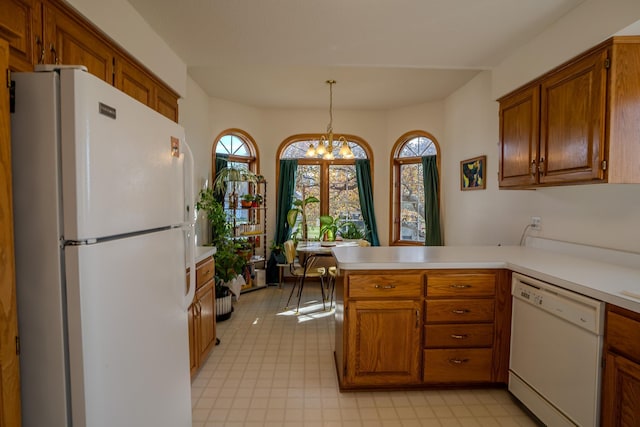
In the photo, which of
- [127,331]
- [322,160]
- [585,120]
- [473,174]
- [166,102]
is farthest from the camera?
[322,160]

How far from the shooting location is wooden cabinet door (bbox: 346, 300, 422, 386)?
2.07 m

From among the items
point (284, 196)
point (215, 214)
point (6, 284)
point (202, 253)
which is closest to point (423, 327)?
point (202, 253)

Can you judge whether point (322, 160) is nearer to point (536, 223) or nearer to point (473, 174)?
point (473, 174)

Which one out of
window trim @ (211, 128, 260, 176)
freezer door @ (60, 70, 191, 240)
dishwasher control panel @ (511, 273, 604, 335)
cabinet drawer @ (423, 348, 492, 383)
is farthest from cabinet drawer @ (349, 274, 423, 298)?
window trim @ (211, 128, 260, 176)

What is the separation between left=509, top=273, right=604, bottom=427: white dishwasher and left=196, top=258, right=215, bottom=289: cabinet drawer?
2.08m

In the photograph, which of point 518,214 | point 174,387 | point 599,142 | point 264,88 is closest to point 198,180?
point 264,88

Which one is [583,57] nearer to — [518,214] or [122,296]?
[518,214]

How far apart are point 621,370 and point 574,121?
1.33 m

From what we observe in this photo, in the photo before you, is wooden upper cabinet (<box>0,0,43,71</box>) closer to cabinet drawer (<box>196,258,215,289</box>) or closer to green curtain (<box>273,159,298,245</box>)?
cabinet drawer (<box>196,258,215,289</box>)

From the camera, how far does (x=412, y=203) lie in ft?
16.0

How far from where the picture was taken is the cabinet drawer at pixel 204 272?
2.25 m

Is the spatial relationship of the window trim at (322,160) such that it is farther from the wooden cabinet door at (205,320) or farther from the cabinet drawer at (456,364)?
the cabinet drawer at (456,364)

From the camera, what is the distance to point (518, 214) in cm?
284

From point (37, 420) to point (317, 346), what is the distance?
2149 millimetres
